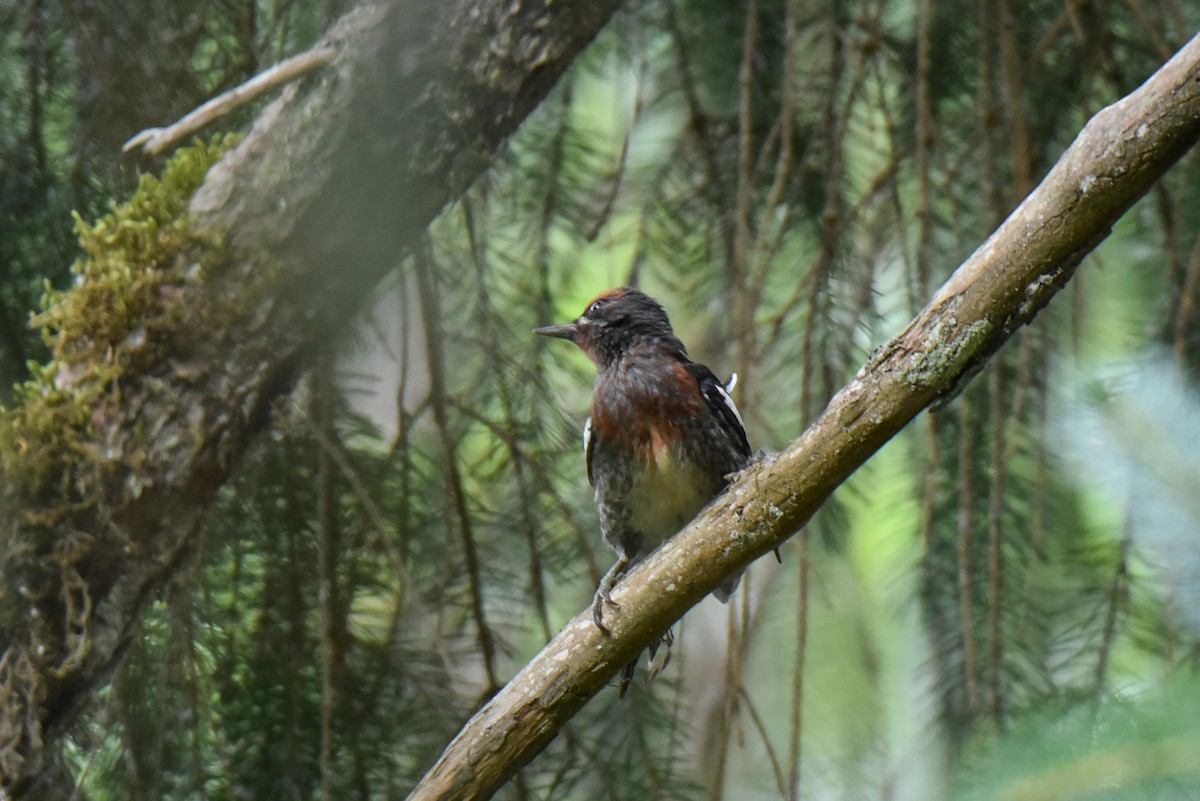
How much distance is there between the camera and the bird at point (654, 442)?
8.68 feet

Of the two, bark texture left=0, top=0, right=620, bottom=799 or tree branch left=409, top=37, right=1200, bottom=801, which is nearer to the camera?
tree branch left=409, top=37, right=1200, bottom=801

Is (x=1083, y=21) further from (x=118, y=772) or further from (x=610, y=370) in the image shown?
(x=118, y=772)

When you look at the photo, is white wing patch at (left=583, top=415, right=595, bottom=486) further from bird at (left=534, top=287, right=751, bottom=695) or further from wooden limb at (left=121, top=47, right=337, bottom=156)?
wooden limb at (left=121, top=47, right=337, bottom=156)

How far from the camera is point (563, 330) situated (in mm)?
2852

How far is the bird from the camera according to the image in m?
2.65

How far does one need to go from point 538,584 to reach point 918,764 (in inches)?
50.8

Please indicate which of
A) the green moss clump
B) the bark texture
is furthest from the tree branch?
the green moss clump

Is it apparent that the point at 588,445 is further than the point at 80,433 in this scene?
Yes

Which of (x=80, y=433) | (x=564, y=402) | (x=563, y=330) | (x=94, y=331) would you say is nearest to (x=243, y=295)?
(x=94, y=331)

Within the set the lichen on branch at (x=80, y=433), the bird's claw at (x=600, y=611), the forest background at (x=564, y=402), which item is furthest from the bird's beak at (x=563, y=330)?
the bird's claw at (x=600, y=611)

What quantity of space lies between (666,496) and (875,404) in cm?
102

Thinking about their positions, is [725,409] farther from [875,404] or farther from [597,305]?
[875,404]

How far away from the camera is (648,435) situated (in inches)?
105

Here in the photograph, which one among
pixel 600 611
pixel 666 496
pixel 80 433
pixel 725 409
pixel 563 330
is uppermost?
pixel 563 330
